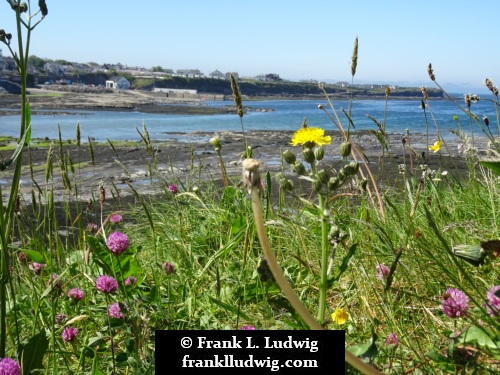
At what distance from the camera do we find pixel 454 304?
109 cm

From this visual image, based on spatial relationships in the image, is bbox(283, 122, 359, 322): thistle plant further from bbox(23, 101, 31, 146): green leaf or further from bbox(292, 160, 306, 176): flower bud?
bbox(23, 101, 31, 146): green leaf

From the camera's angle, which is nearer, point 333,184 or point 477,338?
point 477,338

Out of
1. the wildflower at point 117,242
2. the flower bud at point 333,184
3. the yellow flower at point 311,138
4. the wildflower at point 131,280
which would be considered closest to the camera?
the flower bud at point 333,184

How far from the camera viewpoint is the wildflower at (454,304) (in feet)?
3.53

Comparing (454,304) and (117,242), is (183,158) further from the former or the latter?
(454,304)

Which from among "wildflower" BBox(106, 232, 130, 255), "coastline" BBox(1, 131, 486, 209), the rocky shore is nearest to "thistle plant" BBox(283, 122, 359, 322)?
"wildflower" BBox(106, 232, 130, 255)

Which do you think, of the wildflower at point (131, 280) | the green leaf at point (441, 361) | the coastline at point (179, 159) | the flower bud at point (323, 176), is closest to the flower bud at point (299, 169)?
the flower bud at point (323, 176)

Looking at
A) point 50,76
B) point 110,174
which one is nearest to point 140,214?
point 110,174

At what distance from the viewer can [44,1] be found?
1.29 metres

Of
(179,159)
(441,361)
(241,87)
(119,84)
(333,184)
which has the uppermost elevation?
(241,87)

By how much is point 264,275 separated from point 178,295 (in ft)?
3.23

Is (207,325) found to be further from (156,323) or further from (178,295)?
(178,295)

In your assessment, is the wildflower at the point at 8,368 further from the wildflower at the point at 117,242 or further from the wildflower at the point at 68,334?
the wildflower at the point at 117,242

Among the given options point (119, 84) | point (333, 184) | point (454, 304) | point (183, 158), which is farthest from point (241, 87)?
point (454, 304)
